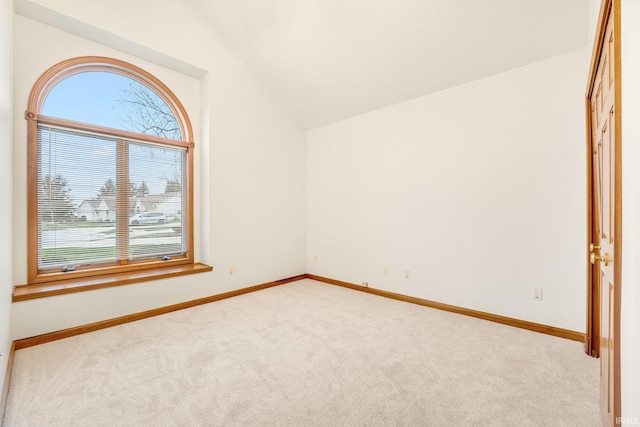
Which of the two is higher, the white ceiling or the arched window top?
the white ceiling

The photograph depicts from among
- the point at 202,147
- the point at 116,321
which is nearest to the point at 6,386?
the point at 116,321

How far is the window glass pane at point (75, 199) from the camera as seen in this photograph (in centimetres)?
273

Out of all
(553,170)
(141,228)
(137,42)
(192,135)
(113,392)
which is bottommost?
(113,392)

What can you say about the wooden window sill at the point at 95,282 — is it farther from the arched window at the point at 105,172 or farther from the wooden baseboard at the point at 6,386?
the wooden baseboard at the point at 6,386

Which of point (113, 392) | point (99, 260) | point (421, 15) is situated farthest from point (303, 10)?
point (113, 392)

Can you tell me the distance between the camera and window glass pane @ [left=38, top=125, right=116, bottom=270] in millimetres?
2729

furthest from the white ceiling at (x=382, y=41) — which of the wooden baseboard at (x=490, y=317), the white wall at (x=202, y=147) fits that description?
the wooden baseboard at (x=490, y=317)

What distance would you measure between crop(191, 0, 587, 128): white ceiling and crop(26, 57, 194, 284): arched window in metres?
1.38

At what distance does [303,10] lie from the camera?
305cm

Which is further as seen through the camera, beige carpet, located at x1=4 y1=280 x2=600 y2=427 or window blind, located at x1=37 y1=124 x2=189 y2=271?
window blind, located at x1=37 y1=124 x2=189 y2=271

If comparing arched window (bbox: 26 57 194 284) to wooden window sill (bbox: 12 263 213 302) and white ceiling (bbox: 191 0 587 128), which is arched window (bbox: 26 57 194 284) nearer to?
wooden window sill (bbox: 12 263 213 302)

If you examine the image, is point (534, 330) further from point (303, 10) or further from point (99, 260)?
point (99, 260)

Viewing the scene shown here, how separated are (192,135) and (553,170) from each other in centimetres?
403
